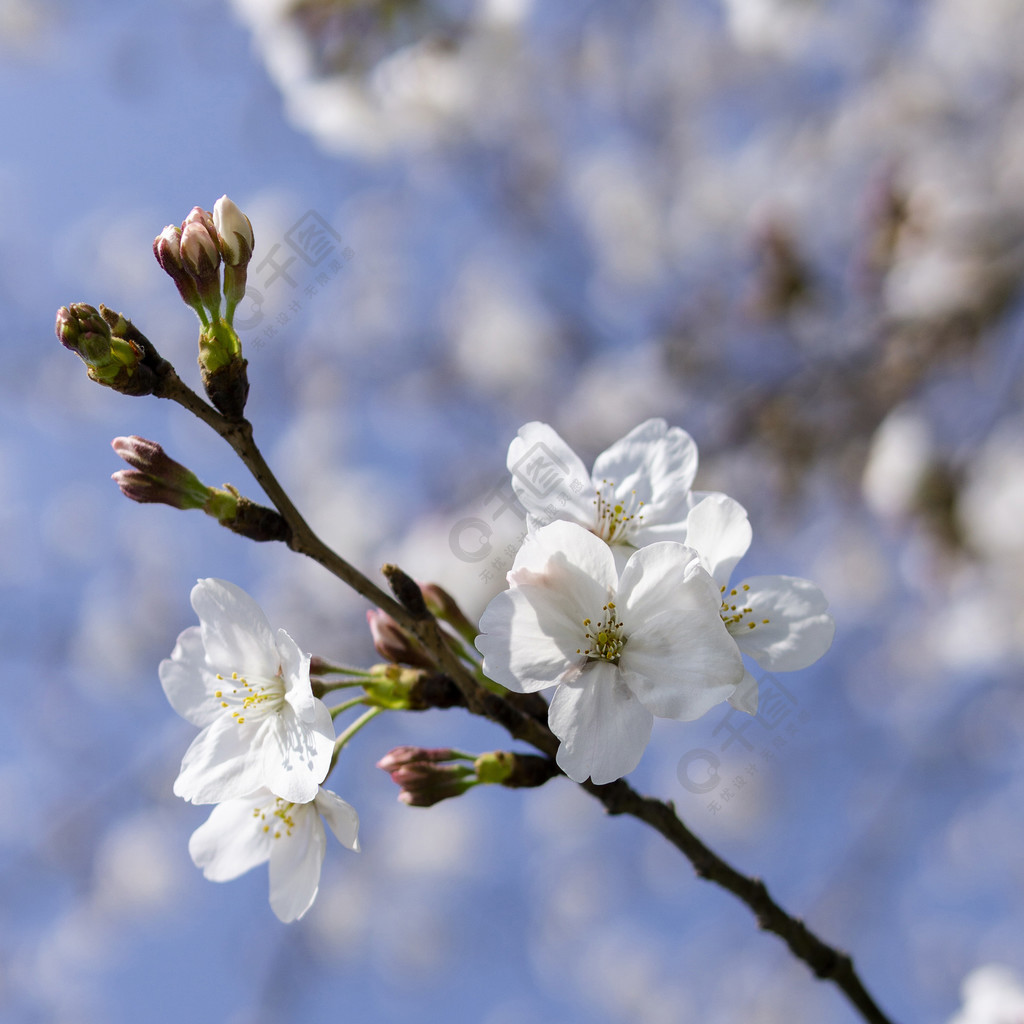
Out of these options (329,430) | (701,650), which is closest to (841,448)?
(701,650)

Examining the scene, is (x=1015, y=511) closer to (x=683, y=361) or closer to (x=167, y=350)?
(x=683, y=361)

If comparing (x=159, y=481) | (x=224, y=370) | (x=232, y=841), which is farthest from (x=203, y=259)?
(x=232, y=841)

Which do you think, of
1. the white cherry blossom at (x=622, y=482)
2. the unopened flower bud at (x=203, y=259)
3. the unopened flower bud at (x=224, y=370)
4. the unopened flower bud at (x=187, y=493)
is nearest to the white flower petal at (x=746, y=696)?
the white cherry blossom at (x=622, y=482)

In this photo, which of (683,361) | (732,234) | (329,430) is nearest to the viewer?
(683,361)

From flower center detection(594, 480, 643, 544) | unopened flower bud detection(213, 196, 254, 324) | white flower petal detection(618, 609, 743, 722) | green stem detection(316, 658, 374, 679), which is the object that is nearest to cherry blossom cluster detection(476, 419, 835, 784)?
white flower petal detection(618, 609, 743, 722)

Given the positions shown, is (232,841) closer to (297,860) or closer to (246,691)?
(297,860)

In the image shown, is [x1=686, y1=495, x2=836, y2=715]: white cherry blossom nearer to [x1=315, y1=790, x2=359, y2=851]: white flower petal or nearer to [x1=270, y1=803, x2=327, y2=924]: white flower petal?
[x1=315, y1=790, x2=359, y2=851]: white flower petal

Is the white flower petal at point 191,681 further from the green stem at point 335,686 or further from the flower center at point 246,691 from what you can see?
the green stem at point 335,686
